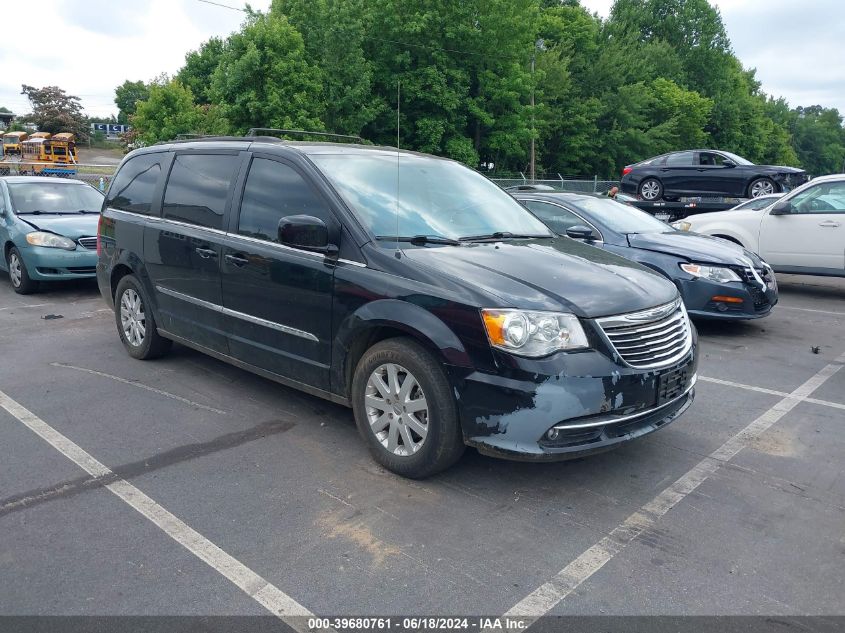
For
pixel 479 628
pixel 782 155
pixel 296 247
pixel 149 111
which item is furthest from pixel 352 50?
pixel 782 155

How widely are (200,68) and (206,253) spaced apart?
67.5 metres

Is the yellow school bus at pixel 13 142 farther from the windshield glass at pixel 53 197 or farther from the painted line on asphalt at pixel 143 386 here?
the painted line on asphalt at pixel 143 386

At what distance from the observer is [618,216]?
27.8ft

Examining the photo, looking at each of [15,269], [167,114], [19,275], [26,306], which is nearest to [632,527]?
[26,306]

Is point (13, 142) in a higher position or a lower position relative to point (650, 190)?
higher

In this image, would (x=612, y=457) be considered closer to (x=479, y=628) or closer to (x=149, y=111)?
(x=479, y=628)

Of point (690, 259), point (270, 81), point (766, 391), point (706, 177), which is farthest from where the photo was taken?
point (270, 81)

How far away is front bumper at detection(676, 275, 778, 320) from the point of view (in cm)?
743

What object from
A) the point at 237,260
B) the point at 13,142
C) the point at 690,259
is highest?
the point at 13,142

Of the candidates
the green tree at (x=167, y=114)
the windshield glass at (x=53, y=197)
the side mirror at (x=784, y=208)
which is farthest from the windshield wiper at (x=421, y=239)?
the green tree at (x=167, y=114)

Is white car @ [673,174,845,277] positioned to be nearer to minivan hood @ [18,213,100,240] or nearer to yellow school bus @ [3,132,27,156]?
minivan hood @ [18,213,100,240]

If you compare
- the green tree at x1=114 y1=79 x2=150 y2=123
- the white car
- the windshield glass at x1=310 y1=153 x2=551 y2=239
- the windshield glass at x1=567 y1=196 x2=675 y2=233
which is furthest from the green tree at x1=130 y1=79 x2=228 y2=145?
the green tree at x1=114 y1=79 x2=150 y2=123

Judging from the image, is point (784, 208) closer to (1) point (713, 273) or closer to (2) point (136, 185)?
(1) point (713, 273)

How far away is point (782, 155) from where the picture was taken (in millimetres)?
89312
